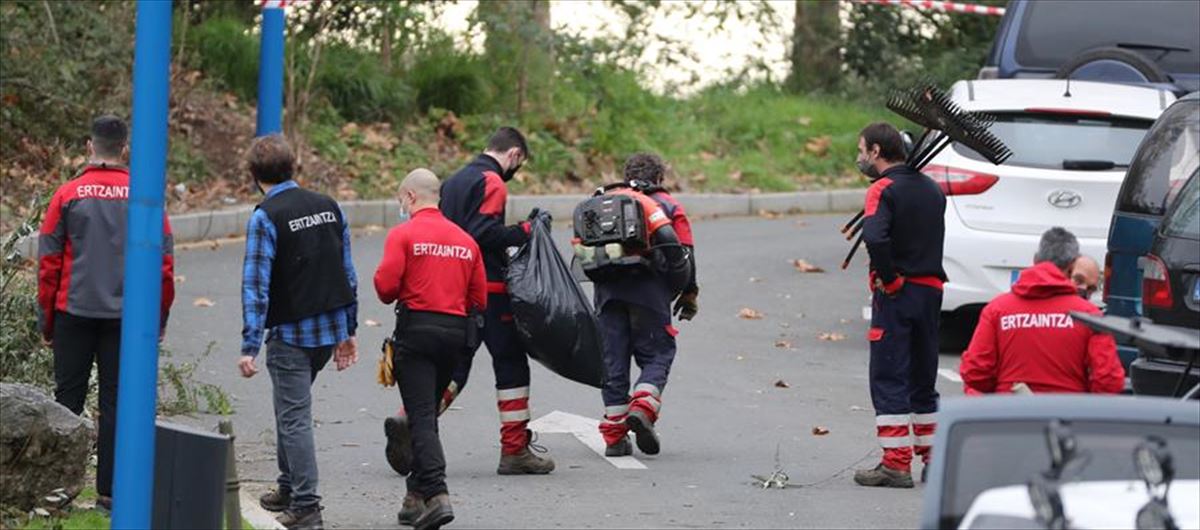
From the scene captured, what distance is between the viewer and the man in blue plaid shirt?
28.3ft

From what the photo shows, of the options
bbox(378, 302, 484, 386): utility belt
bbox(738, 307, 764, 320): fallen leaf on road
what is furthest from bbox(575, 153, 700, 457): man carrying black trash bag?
bbox(738, 307, 764, 320): fallen leaf on road

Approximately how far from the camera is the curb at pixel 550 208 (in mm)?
18219

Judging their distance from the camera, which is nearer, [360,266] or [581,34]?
[360,266]

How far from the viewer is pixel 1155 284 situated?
9.76 meters

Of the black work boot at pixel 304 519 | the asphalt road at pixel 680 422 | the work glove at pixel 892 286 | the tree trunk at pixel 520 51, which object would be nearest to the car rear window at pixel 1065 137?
the asphalt road at pixel 680 422

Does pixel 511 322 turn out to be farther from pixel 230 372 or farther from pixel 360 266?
pixel 360 266

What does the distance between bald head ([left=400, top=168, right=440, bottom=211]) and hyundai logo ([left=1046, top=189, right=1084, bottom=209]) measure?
5633mm

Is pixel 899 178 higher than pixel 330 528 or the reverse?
higher

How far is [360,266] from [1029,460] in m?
12.1

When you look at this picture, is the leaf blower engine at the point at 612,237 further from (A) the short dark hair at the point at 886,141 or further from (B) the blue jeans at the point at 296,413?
(B) the blue jeans at the point at 296,413

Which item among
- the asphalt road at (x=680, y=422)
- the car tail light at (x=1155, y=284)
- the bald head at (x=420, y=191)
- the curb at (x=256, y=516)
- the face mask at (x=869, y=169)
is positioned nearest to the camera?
the curb at (x=256, y=516)

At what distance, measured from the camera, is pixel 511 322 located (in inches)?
406

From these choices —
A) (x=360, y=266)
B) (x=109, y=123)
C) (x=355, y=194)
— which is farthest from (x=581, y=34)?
(x=109, y=123)

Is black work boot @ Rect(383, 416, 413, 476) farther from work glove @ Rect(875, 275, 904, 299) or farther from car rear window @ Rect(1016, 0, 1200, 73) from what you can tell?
car rear window @ Rect(1016, 0, 1200, 73)
